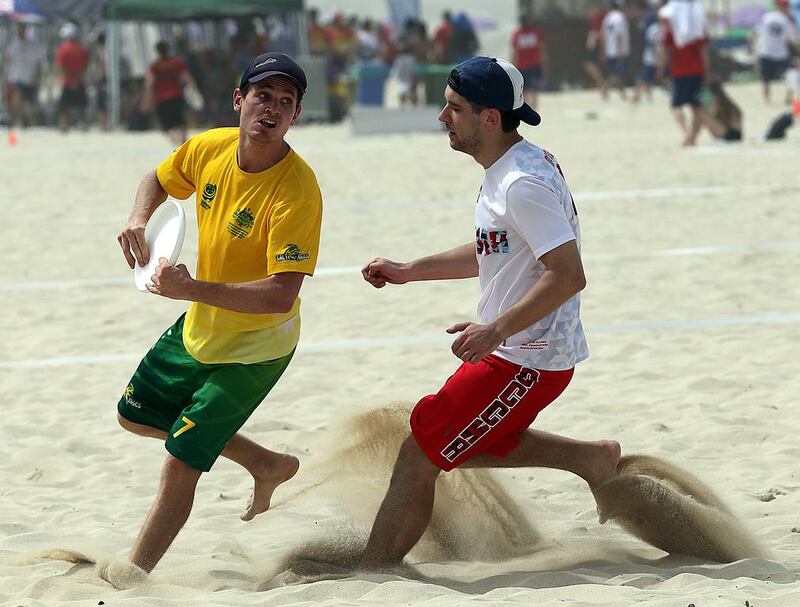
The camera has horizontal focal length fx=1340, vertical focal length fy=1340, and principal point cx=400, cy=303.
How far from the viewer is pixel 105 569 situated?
411cm

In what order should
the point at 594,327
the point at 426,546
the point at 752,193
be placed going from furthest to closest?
the point at 752,193 → the point at 594,327 → the point at 426,546

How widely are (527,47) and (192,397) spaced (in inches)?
884

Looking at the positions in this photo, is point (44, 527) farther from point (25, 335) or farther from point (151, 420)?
point (25, 335)

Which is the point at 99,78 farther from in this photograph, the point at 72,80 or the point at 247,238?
the point at 247,238

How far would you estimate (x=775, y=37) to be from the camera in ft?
83.0

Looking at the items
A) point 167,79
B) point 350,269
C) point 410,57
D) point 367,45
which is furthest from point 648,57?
point 350,269

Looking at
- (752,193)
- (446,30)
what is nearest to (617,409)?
(752,193)

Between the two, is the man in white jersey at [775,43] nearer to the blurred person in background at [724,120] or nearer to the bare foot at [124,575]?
the blurred person in background at [724,120]

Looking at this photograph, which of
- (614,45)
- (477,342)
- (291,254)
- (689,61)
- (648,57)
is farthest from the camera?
(614,45)

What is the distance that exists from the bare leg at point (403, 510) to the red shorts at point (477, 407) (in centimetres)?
6

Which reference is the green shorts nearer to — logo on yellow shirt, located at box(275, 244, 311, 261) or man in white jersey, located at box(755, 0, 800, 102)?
logo on yellow shirt, located at box(275, 244, 311, 261)

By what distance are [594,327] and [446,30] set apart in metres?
21.0

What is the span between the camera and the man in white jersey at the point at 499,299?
12.4ft

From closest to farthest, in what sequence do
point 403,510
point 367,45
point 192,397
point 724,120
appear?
point 403,510 < point 192,397 < point 724,120 < point 367,45
